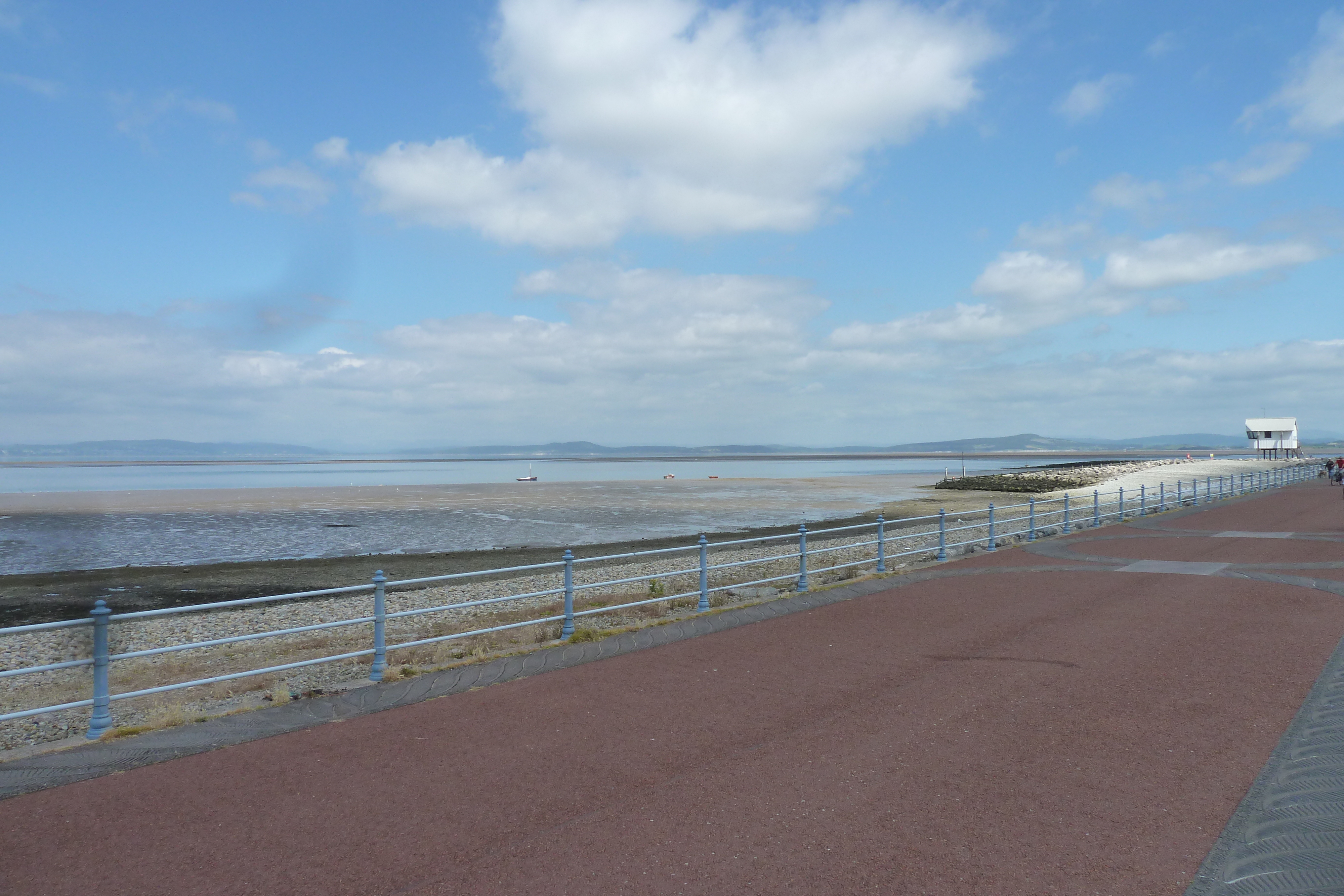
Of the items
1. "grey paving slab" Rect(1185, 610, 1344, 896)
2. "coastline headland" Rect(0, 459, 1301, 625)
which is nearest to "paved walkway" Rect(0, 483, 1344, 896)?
"grey paving slab" Rect(1185, 610, 1344, 896)

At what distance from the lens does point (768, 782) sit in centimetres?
546

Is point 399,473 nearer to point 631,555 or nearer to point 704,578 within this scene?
point 704,578

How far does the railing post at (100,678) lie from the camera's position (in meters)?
6.62

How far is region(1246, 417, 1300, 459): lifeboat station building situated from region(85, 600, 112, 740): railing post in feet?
367

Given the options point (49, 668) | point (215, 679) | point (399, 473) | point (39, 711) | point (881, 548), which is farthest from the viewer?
point (399, 473)

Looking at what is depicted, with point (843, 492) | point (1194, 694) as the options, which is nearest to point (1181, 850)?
point (1194, 694)

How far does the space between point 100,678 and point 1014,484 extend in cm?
6173

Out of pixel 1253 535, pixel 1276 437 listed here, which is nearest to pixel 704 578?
pixel 1253 535

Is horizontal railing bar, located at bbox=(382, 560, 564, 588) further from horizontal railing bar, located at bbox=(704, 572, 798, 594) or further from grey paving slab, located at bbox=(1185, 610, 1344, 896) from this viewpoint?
grey paving slab, located at bbox=(1185, 610, 1344, 896)

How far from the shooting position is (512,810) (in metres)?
5.09

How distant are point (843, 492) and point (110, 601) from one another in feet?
170

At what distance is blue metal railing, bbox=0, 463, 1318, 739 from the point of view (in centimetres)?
680

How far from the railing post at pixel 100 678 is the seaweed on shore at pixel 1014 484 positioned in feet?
180

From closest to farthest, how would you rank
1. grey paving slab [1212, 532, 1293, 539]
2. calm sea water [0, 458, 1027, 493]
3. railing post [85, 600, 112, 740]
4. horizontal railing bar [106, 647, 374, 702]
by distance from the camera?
railing post [85, 600, 112, 740] → horizontal railing bar [106, 647, 374, 702] → grey paving slab [1212, 532, 1293, 539] → calm sea water [0, 458, 1027, 493]
